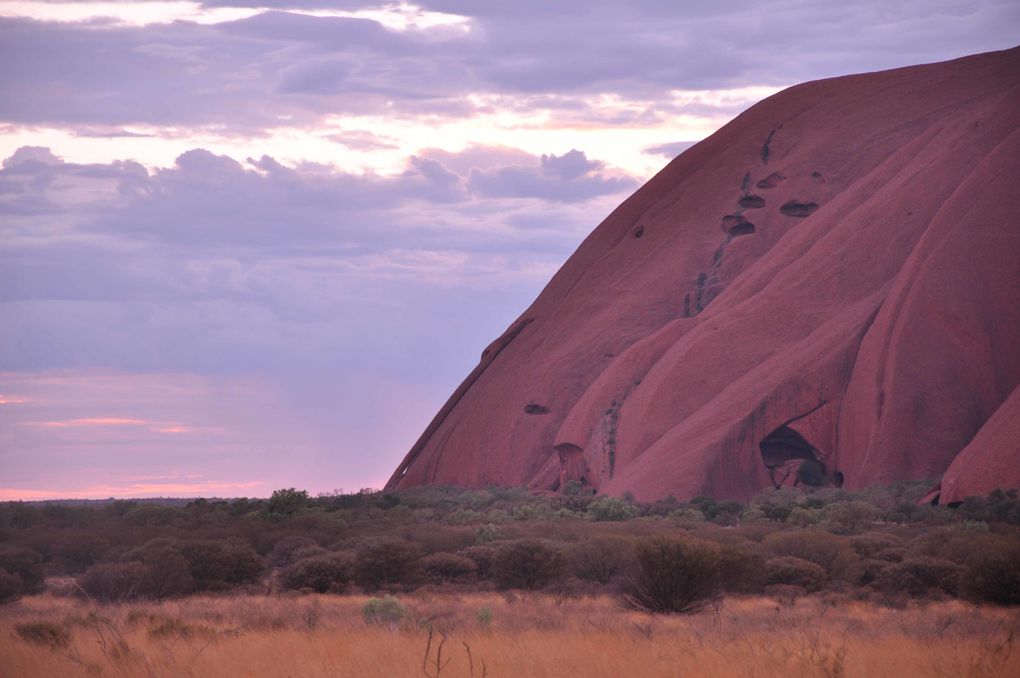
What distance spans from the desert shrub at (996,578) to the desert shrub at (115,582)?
1555 cm

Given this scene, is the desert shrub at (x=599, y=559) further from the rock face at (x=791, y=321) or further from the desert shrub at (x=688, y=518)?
the rock face at (x=791, y=321)

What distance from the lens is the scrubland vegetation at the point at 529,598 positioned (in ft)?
42.5

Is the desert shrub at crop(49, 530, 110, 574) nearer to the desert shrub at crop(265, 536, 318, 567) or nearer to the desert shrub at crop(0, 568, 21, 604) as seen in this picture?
the desert shrub at crop(265, 536, 318, 567)

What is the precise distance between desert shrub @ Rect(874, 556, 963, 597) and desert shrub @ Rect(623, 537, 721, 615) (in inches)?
181

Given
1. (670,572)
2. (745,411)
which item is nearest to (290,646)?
(670,572)

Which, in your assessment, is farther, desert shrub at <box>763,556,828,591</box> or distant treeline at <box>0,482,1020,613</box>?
desert shrub at <box>763,556,828,591</box>

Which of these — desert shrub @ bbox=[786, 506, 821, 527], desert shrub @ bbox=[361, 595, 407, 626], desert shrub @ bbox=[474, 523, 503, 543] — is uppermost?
desert shrub @ bbox=[361, 595, 407, 626]

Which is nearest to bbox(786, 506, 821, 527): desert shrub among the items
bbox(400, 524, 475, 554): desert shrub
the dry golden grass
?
bbox(400, 524, 475, 554): desert shrub

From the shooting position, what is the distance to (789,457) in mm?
51250

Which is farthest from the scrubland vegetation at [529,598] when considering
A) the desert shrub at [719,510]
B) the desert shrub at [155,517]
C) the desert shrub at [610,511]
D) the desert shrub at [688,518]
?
the desert shrub at [610,511]

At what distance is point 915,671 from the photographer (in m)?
12.2

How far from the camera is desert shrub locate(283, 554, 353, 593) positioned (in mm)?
23938

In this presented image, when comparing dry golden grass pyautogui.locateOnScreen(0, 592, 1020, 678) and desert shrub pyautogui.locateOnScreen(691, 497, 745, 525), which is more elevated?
dry golden grass pyautogui.locateOnScreen(0, 592, 1020, 678)

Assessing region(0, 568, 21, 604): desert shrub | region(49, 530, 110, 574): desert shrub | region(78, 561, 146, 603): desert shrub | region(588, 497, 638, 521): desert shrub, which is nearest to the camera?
region(78, 561, 146, 603): desert shrub
